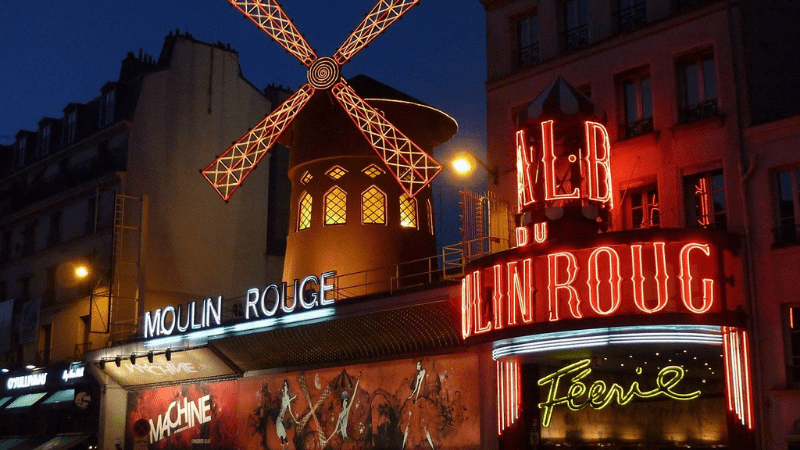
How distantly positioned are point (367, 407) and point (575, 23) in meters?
6.54

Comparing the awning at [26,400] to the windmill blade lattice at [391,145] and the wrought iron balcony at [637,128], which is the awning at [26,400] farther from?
the wrought iron balcony at [637,128]

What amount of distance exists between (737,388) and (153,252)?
15.1 meters

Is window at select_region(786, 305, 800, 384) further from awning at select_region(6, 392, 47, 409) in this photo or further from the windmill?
awning at select_region(6, 392, 47, 409)

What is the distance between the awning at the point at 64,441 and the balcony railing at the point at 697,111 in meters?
14.8

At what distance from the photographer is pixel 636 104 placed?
41.0ft

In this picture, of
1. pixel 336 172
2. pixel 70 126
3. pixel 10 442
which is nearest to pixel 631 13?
pixel 336 172

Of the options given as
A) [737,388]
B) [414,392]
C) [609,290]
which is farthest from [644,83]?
[414,392]

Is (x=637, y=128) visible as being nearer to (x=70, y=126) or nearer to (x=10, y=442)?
(x=70, y=126)

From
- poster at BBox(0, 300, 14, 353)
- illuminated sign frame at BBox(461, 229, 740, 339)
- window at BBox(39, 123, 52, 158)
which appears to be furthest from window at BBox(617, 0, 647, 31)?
window at BBox(39, 123, 52, 158)

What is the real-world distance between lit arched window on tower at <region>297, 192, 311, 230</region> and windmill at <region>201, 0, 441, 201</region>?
1.20m

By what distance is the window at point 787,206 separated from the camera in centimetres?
1078

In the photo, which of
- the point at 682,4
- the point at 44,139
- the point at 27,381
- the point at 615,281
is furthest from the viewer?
the point at 44,139

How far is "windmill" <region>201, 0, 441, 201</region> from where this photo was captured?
17125 millimetres

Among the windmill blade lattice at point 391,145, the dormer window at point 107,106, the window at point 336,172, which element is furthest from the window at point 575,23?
the dormer window at point 107,106
